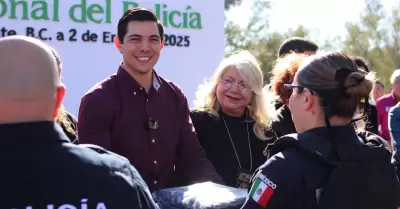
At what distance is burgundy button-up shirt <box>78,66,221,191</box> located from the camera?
3.23 meters

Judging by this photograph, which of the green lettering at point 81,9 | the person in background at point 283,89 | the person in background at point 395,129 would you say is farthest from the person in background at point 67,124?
the green lettering at point 81,9

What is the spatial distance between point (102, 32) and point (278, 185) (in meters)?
7.28

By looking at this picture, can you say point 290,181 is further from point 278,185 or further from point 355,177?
point 355,177

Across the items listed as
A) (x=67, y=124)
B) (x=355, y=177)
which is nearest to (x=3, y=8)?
(x=67, y=124)

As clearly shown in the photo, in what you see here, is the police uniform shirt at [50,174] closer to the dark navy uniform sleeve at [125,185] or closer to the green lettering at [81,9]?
the dark navy uniform sleeve at [125,185]

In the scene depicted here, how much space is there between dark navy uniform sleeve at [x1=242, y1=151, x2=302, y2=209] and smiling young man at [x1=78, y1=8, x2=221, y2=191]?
1160mm

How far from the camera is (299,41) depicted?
454cm

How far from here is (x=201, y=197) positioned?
9.00 ft

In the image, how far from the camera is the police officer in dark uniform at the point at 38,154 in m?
1.58

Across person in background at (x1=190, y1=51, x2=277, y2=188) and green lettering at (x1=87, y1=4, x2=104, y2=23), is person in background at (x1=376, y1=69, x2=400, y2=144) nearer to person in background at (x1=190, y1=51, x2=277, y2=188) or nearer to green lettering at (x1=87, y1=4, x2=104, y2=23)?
person in background at (x1=190, y1=51, x2=277, y2=188)

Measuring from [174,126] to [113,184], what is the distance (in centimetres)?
183

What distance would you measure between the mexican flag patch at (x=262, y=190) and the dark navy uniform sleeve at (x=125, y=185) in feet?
1.86

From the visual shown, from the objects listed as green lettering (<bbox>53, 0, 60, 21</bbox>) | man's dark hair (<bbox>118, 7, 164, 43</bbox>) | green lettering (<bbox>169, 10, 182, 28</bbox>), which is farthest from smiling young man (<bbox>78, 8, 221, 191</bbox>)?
green lettering (<bbox>169, 10, 182, 28</bbox>)

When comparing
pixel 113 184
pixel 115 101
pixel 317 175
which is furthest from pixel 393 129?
pixel 113 184
